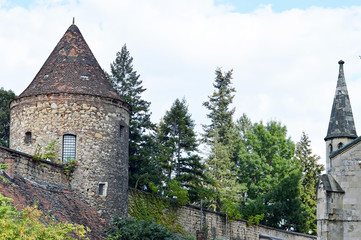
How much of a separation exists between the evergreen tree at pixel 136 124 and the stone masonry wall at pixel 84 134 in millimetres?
8416

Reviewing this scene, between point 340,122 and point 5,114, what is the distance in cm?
2185

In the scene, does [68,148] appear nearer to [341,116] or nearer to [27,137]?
[27,137]

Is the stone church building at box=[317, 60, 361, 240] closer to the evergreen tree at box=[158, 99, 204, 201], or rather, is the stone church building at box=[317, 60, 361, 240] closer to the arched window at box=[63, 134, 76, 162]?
the arched window at box=[63, 134, 76, 162]

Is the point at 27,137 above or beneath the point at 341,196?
above

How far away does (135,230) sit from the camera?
24.2 m

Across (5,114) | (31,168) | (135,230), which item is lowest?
(135,230)

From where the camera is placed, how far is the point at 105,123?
1006 inches

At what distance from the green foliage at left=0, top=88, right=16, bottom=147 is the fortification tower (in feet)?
68.0

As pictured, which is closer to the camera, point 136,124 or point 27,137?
point 27,137

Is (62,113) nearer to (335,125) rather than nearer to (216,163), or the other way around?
(335,125)

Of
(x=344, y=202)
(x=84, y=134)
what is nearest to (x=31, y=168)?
(x=84, y=134)

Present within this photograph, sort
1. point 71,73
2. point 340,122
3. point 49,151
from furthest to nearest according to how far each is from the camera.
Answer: point 71,73 < point 49,151 < point 340,122

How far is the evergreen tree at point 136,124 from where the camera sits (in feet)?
120

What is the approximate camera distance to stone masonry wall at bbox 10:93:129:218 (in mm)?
24797
